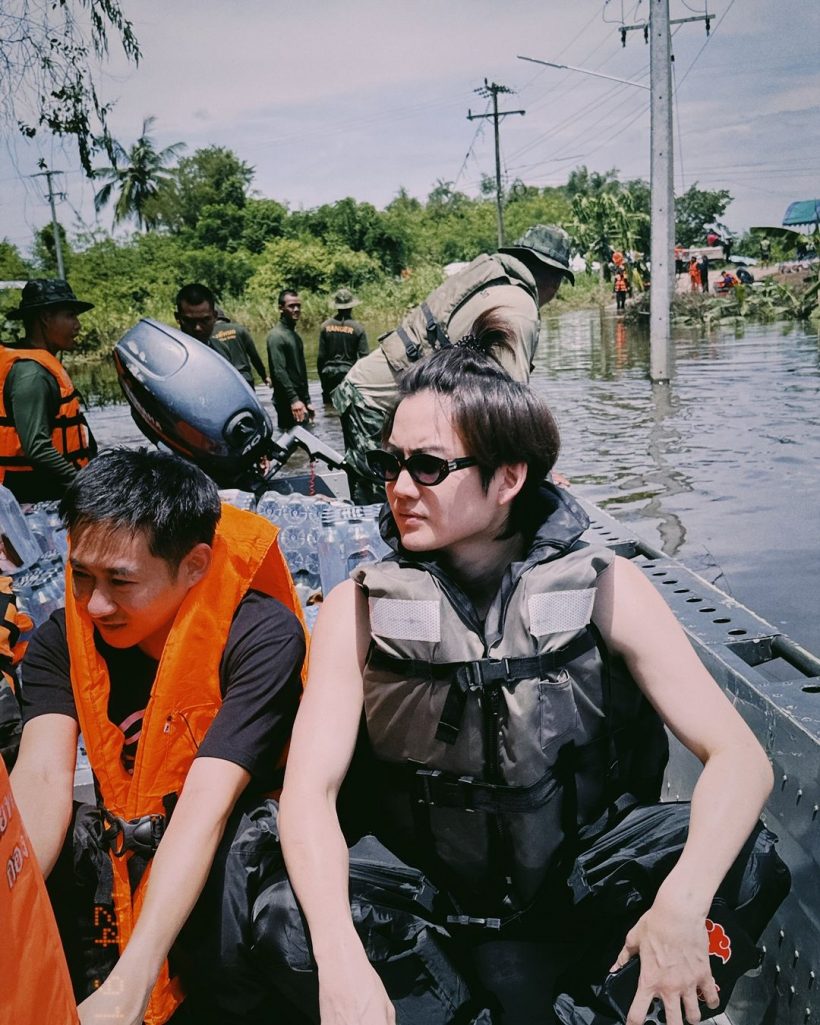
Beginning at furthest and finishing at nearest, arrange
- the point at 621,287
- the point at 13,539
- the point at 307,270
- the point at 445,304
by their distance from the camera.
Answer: the point at 307,270, the point at 621,287, the point at 445,304, the point at 13,539

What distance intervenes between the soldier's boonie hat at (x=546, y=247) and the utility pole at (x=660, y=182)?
10243mm

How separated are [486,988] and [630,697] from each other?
24.8 inches

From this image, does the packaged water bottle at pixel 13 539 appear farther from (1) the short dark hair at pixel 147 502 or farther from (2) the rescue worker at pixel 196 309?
(2) the rescue worker at pixel 196 309

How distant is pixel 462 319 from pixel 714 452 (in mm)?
6187

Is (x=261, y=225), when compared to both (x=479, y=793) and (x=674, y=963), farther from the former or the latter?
(x=674, y=963)

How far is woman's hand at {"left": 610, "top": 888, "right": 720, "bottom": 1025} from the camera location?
1.50m

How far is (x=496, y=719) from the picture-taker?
1623 millimetres

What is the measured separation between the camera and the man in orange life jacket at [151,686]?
5.84 ft

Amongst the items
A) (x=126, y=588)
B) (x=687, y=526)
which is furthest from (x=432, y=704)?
(x=687, y=526)

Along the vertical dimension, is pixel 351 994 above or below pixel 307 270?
below

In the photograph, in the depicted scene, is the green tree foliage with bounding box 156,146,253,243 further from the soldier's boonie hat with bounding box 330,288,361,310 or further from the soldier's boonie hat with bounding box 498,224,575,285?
the soldier's boonie hat with bounding box 498,224,575,285

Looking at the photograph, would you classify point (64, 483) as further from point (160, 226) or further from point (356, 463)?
point (160, 226)

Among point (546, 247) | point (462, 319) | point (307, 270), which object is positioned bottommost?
point (462, 319)

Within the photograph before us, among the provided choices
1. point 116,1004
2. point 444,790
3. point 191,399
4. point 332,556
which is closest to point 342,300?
point 191,399
